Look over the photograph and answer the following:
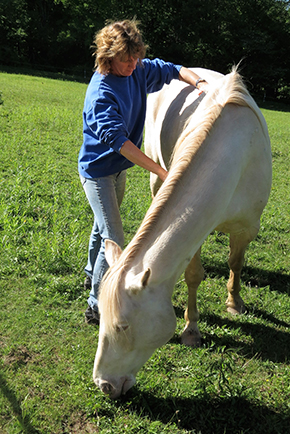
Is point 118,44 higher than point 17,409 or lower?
higher

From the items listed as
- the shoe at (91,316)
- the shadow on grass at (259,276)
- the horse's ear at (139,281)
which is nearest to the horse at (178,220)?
the horse's ear at (139,281)

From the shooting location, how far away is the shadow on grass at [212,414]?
7.67ft

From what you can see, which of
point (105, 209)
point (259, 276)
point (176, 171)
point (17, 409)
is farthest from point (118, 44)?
point (259, 276)

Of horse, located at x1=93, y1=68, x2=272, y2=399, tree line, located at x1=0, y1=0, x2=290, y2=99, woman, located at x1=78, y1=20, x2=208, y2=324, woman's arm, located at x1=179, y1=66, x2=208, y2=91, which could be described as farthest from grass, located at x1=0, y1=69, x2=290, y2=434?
tree line, located at x1=0, y1=0, x2=290, y2=99

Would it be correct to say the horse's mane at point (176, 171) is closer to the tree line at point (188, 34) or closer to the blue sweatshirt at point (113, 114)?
the blue sweatshirt at point (113, 114)

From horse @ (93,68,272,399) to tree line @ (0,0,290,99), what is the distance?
101 feet

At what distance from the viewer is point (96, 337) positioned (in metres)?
3.01

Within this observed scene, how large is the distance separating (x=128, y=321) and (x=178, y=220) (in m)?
0.61

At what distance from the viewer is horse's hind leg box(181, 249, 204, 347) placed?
305cm

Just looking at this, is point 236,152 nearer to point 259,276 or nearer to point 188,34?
point 259,276

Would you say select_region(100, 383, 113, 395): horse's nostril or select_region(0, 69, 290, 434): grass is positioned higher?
select_region(100, 383, 113, 395): horse's nostril

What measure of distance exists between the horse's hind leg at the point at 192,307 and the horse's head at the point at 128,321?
36.4 inches

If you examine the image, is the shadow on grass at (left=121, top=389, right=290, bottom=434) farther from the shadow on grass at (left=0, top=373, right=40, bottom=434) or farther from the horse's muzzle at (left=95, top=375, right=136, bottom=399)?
the shadow on grass at (left=0, top=373, right=40, bottom=434)

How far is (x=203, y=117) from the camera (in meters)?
2.51
